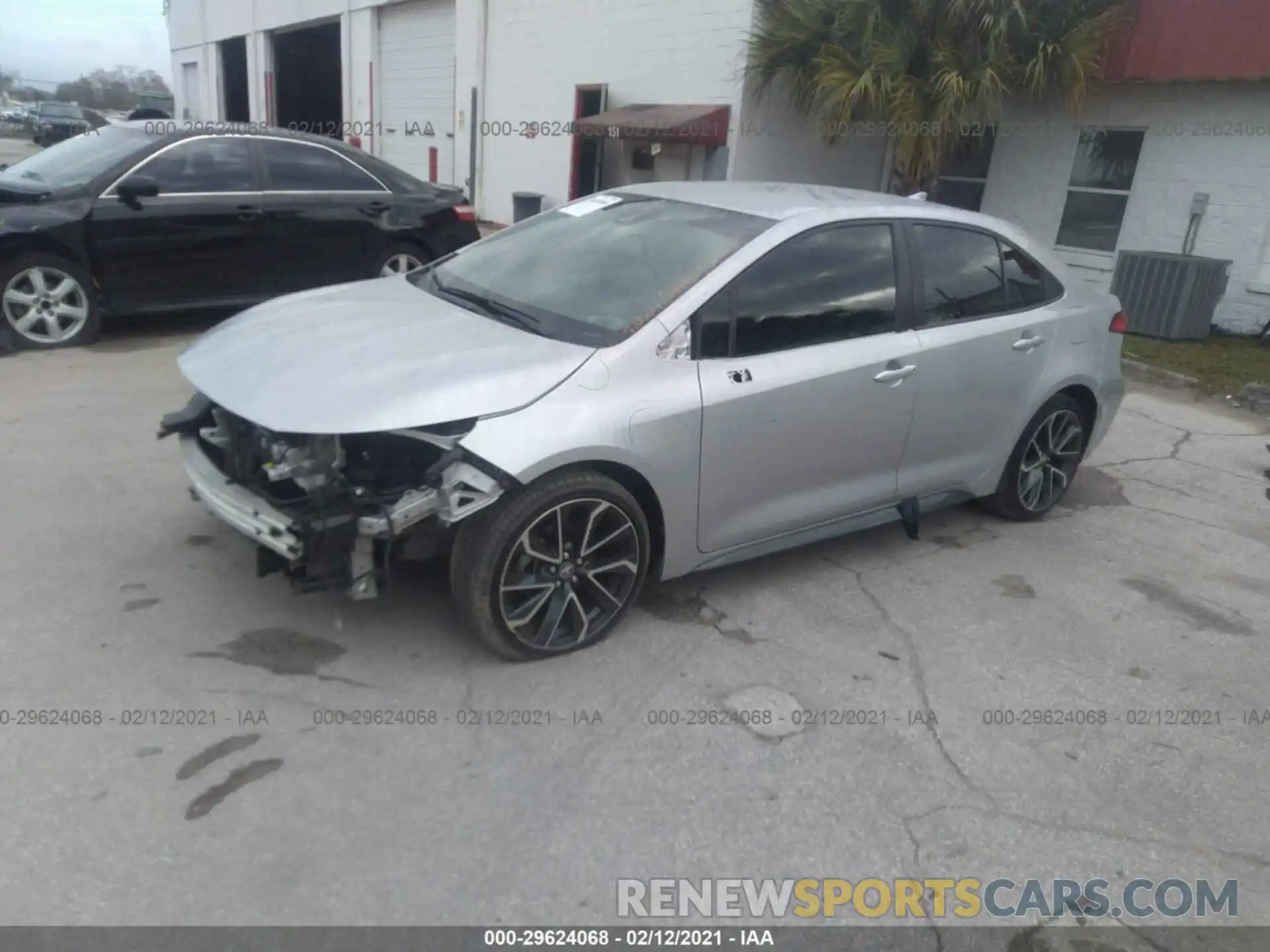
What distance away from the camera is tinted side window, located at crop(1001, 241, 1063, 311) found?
4766 mm

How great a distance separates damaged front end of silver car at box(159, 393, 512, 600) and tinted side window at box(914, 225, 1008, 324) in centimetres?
229

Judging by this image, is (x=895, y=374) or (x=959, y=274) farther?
(x=959, y=274)

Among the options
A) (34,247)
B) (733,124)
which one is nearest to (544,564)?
(34,247)

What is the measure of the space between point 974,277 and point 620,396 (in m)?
2.12

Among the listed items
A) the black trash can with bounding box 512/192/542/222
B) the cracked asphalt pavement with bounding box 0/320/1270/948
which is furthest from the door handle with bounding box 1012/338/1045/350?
the black trash can with bounding box 512/192/542/222

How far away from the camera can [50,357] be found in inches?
267

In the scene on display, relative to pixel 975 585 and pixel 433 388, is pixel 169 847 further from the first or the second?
Answer: pixel 975 585

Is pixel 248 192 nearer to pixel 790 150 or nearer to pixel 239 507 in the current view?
pixel 239 507

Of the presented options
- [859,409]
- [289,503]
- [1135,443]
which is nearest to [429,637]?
[289,503]

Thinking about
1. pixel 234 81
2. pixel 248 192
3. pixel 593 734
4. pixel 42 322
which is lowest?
pixel 593 734

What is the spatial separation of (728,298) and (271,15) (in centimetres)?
2377

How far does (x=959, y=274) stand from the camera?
452 centimetres

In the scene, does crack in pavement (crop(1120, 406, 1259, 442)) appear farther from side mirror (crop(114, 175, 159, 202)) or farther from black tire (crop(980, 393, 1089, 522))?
side mirror (crop(114, 175, 159, 202))

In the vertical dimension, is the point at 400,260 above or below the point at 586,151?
below
